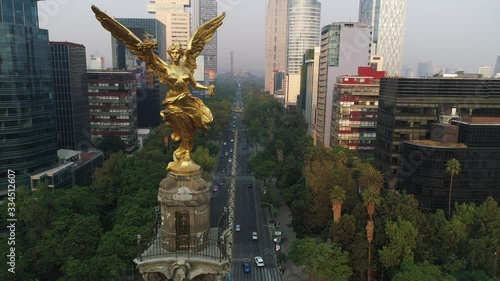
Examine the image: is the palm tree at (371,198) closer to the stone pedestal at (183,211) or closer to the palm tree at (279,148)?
the stone pedestal at (183,211)

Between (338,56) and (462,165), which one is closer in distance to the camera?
(462,165)

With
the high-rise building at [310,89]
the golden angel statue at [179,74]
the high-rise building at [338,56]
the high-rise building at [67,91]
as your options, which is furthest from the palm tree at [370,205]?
the high-rise building at [310,89]

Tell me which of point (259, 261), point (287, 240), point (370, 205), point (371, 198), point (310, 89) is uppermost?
point (310, 89)

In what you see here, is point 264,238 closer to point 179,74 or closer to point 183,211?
point 183,211

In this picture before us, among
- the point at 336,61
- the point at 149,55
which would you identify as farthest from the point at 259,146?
the point at 149,55

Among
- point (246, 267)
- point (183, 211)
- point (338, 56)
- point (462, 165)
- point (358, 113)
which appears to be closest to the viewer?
point (183, 211)

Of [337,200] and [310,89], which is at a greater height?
[310,89]

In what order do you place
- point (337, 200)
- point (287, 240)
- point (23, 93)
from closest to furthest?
point (337, 200), point (287, 240), point (23, 93)

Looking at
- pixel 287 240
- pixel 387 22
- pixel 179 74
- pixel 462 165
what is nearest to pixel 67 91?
pixel 287 240

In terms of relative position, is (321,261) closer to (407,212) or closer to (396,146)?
(407,212)
